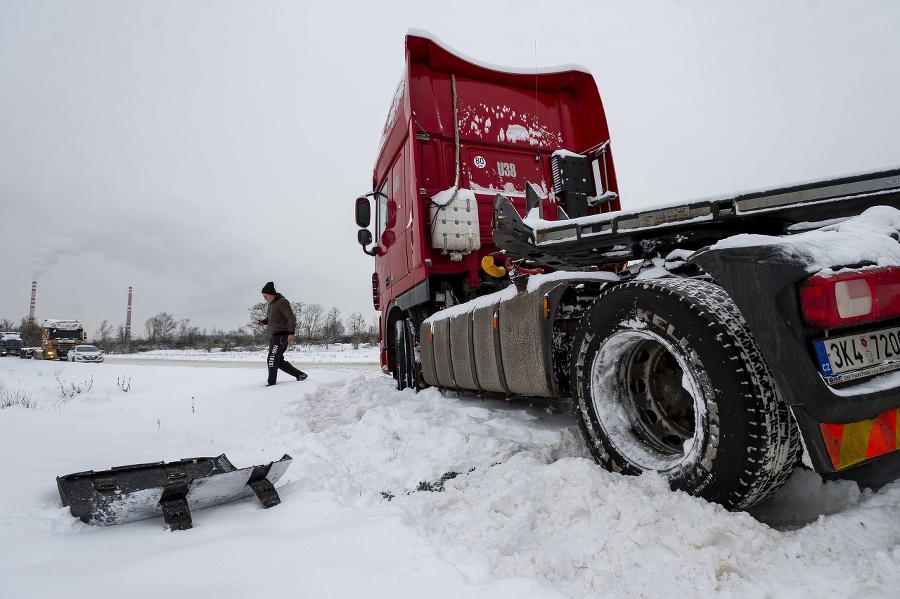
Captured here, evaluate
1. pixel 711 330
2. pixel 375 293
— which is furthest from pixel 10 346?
pixel 711 330

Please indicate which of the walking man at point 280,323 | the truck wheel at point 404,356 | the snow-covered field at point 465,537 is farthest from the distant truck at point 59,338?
the snow-covered field at point 465,537

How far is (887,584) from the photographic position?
4.04ft

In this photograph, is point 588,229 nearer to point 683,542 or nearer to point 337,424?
point 683,542

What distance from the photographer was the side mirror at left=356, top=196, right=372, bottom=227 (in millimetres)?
6020

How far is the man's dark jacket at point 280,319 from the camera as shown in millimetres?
7688

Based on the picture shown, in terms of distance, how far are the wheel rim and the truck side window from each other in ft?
13.4

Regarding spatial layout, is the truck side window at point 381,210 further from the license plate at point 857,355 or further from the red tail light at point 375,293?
the license plate at point 857,355

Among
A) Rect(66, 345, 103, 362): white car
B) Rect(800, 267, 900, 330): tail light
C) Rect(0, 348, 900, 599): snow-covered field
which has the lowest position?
Rect(0, 348, 900, 599): snow-covered field

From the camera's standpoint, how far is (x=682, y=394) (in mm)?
2090

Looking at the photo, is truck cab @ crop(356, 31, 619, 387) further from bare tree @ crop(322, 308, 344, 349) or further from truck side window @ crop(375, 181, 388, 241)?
bare tree @ crop(322, 308, 344, 349)

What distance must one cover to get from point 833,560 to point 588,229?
1623mm

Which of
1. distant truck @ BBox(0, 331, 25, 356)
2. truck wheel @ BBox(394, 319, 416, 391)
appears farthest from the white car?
truck wheel @ BBox(394, 319, 416, 391)

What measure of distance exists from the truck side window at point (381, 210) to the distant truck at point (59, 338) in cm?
2934

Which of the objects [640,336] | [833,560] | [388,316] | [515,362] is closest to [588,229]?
[640,336]
